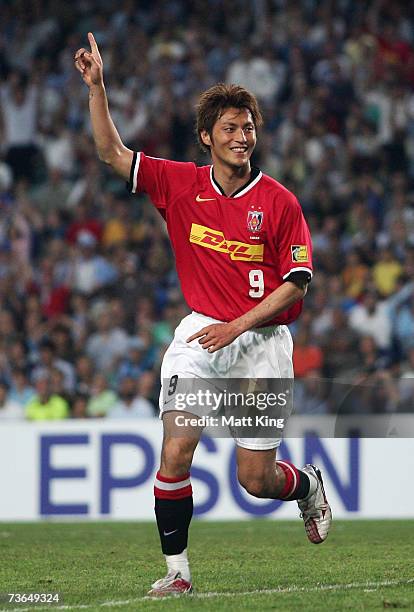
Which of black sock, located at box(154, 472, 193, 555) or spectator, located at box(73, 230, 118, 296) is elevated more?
spectator, located at box(73, 230, 118, 296)

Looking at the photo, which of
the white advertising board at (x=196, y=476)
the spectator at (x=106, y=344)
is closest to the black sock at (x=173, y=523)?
the white advertising board at (x=196, y=476)

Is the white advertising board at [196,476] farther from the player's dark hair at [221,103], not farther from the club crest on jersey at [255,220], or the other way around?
the player's dark hair at [221,103]

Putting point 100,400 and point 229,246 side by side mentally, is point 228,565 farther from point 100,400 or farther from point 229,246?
point 100,400

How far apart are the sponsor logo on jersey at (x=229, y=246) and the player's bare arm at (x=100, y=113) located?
0.49 m

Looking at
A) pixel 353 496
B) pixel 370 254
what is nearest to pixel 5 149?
pixel 370 254

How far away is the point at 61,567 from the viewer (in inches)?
301

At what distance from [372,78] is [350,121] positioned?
2.27 ft

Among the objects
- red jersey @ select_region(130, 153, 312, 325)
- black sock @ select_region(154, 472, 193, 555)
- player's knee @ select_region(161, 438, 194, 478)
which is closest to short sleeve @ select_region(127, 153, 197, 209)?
red jersey @ select_region(130, 153, 312, 325)

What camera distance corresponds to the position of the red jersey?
6.54 metres

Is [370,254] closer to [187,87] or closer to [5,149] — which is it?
[187,87]

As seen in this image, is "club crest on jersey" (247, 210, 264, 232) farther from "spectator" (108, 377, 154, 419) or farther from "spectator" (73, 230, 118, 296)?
"spectator" (73, 230, 118, 296)

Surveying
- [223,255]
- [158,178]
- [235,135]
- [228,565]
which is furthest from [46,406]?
[235,135]

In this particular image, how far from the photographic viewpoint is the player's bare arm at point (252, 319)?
6238 millimetres

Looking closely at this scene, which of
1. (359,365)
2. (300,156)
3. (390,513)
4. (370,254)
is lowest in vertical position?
(390,513)
